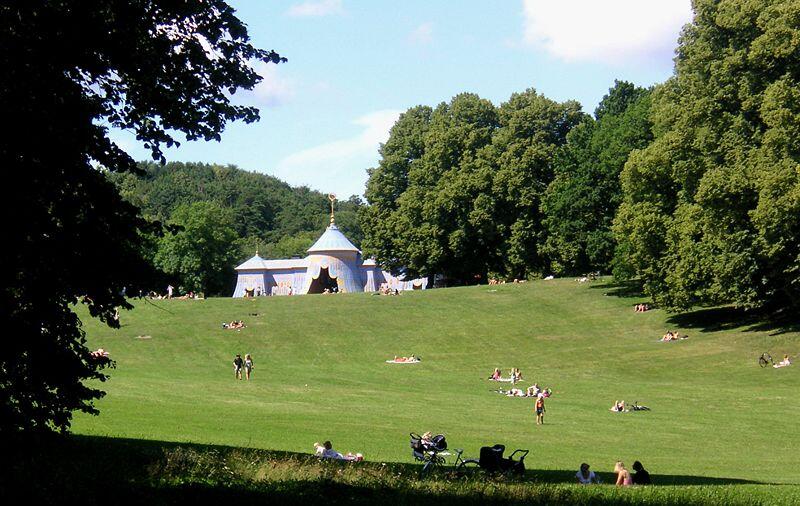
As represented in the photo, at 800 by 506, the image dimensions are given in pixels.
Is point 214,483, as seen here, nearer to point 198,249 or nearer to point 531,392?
point 531,392

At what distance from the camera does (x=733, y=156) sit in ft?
171

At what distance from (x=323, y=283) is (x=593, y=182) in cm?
3312

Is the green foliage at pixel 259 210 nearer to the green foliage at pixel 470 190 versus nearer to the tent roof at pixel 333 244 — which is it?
the green foliage at pixel 470 190

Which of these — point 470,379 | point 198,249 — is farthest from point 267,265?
point 470,379

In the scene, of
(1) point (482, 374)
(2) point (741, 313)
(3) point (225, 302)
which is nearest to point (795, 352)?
(2) point (741, 313)

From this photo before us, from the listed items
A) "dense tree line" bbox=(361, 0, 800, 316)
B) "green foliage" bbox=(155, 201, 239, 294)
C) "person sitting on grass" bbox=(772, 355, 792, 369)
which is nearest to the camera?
"dense tree line" bbox=(361, 0, 800, 316)

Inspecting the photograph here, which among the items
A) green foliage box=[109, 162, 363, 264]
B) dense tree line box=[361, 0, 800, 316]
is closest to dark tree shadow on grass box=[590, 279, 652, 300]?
dense tree line box=[361, 0, 800, 316]

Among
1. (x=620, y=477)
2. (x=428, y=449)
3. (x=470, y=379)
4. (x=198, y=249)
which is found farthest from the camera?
(x=198, y=249)

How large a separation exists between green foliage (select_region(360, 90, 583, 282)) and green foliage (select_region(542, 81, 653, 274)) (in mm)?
4217

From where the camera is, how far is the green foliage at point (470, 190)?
292ft

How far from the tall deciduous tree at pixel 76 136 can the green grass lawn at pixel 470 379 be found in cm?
837

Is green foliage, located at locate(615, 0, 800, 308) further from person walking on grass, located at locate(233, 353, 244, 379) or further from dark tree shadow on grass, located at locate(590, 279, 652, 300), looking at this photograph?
person walking on grass, located at locate(233, 353, 244, 379)

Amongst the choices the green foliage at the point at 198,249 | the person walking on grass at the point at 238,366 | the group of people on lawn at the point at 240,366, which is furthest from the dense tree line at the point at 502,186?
the person walking on grass at the point at 238,366

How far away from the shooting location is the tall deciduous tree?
16000 mm
